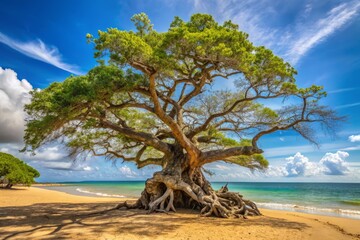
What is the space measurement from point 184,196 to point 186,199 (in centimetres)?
17

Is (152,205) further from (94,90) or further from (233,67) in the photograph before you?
(233,67)

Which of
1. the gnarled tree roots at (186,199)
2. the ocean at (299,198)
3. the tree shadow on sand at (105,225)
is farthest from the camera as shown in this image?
the ocean at (299,198)

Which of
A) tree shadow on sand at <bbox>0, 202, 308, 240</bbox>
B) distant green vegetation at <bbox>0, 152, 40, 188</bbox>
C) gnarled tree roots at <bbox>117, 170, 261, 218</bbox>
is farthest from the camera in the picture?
distant green vegetation at <bbox>0, 152, 40, 188</bbox>

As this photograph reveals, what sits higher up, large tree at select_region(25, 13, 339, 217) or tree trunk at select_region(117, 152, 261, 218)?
large tree at select_region(25, 13, 339, 217)

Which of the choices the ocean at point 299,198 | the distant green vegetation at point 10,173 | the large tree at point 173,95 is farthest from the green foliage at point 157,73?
the distant green vegetation at point 10,173

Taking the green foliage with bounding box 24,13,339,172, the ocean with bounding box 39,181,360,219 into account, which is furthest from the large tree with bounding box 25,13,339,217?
the ocean with bounding box 39,181,360,219

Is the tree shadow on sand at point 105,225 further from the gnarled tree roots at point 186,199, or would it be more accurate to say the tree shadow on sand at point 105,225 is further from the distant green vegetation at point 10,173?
the distant green vegetation at point 10,173

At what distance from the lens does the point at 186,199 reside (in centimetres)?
1215

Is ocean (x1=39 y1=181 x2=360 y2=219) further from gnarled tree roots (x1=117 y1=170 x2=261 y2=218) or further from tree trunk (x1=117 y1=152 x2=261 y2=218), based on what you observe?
tree trunk (x1=117 y1=152 x2=261 y2=218)

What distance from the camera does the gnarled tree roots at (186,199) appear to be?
10.6m

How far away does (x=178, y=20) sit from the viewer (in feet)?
32.5

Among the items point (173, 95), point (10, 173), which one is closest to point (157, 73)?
point (173, 95)

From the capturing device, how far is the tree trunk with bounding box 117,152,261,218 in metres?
10.7

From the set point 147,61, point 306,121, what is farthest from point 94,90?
point 306,121
